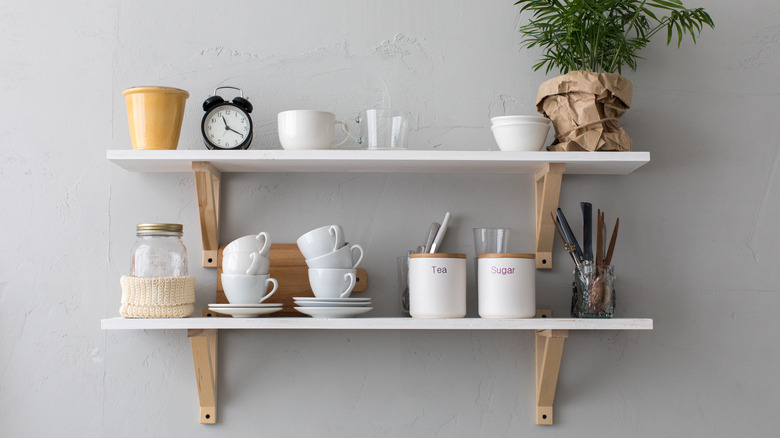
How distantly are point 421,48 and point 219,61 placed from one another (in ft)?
1.36

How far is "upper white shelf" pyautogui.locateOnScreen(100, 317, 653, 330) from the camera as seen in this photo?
1.14 meters

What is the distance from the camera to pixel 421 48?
1393 millimetres

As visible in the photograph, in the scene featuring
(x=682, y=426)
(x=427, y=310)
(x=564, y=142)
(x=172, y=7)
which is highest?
(x=172, y=7)

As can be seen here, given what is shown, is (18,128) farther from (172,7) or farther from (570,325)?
(570,325)

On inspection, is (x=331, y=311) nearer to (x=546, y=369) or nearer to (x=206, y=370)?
(x=206, y=370)

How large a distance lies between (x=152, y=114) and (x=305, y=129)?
27 cm

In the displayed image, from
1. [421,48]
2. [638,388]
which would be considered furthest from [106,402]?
[638,388]

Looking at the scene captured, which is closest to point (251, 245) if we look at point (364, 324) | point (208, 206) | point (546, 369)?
point (208, 206)

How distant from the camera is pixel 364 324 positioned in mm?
1146

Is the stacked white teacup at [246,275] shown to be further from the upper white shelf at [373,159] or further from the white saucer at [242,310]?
the upper white shelf at [373,159]

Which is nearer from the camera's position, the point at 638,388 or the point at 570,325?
the point at 570,325

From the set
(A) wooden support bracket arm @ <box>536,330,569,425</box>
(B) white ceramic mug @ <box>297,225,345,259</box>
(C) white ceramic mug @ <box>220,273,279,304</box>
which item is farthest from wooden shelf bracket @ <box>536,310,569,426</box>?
(C) white ceramic mug @ <box>220,273,279,304</box>

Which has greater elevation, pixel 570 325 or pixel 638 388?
pixel 570 325

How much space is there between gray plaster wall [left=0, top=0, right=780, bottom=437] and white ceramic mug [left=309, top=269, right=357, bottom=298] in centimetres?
15
